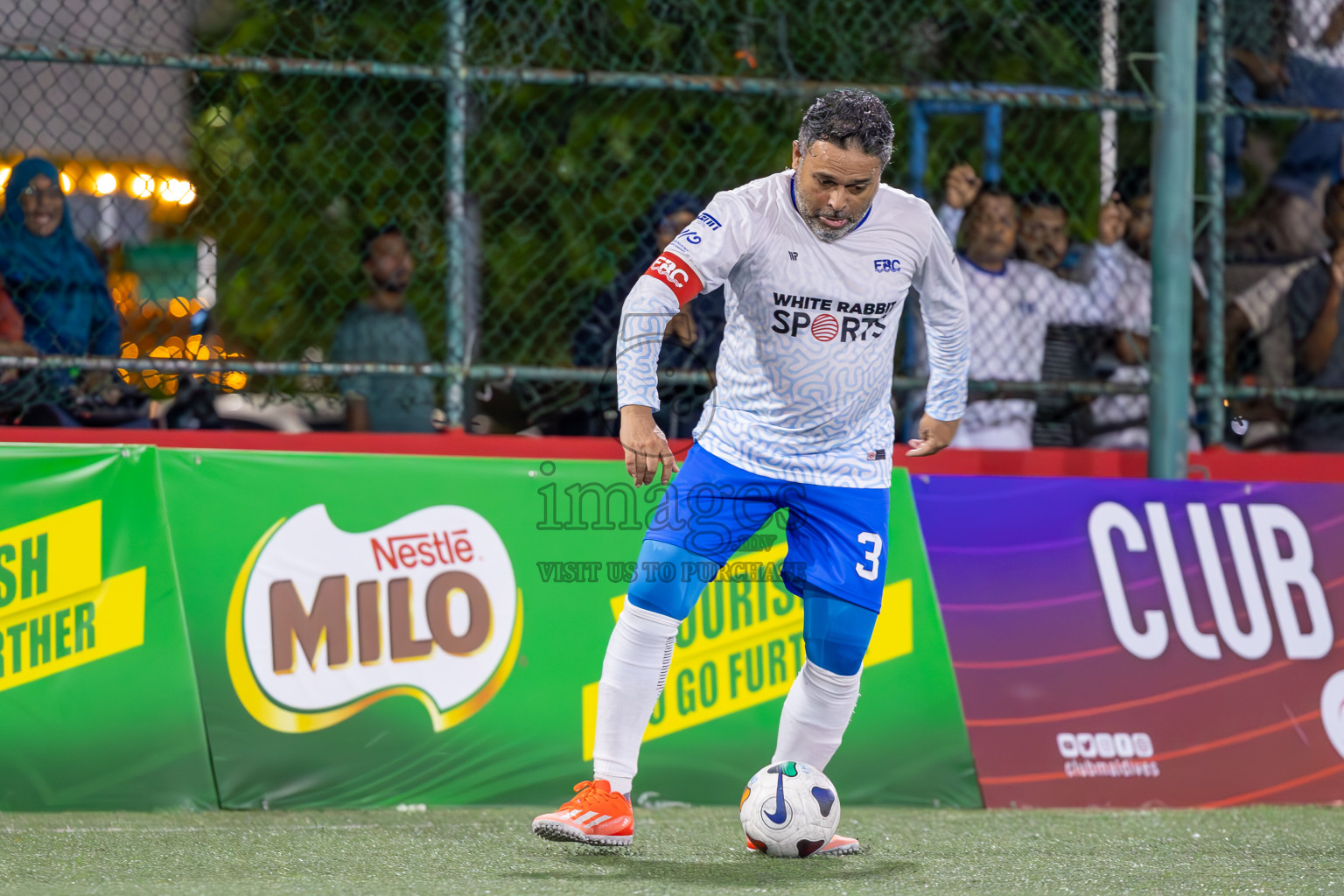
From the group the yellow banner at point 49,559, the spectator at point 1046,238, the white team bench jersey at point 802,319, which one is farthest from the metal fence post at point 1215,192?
the yellow banner at point 49,559

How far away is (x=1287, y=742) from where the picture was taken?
536 cm

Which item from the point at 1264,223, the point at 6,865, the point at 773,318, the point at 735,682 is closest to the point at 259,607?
the point at 6,865

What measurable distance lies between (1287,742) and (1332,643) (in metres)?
0.41

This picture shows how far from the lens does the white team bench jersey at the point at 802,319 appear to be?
3.99 metres

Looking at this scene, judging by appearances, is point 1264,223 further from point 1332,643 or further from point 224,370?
point 224,370

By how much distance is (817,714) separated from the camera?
4.21 metres

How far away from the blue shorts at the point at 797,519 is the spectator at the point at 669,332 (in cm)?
156

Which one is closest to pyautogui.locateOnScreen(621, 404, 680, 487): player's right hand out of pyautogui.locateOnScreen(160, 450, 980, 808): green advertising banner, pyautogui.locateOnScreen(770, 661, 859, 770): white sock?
pyautogui.locateOnScreen(770, 661, 859, 770): white sock

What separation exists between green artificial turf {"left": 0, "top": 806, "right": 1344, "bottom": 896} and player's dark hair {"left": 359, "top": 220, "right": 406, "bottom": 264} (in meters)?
2.26

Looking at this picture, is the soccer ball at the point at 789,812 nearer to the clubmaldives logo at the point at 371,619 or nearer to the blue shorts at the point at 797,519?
the blue shorts at the point at 797,519

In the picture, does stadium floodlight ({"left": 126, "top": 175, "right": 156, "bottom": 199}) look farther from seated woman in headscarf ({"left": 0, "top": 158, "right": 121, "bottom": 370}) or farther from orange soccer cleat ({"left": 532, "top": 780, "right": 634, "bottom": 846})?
orange soccer cleat ({"left": 532, "top": 780, "right": 634, "bottom": 846})

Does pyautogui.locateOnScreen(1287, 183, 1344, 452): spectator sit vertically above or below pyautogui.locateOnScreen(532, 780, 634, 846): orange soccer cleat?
above

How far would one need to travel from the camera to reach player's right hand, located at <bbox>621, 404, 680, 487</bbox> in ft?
12.4

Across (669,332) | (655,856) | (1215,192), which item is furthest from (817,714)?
(1215,192)
